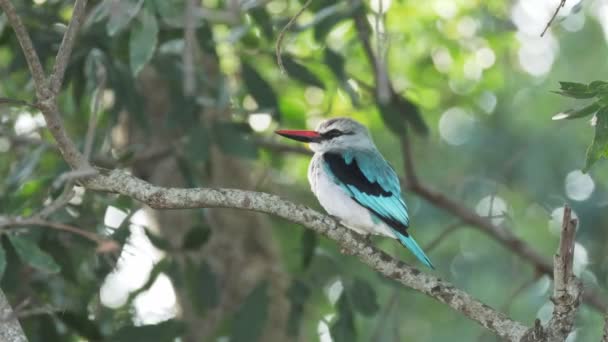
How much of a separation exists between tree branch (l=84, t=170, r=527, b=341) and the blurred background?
1.06ft

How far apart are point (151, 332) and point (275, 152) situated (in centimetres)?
230

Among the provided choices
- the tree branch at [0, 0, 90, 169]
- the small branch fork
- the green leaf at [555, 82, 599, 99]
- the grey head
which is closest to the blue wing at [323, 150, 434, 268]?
the grey head

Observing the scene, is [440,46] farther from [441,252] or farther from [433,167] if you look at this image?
[441,252]

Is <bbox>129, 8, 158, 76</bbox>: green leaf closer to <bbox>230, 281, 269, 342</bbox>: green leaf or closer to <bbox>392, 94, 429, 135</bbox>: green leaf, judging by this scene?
<bbox>230, 281, 269, 342</bbox>: green leaf

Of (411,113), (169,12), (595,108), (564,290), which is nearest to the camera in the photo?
(564,290)

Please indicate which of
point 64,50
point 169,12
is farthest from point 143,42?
point 64,50

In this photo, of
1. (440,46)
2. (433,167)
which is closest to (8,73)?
(440,46)

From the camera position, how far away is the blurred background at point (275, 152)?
212 inches

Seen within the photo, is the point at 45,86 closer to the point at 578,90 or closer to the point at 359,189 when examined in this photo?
the point at 578,90

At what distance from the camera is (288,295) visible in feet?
18.9

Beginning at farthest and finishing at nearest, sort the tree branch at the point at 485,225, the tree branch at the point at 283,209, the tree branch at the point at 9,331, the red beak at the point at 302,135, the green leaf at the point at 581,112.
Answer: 1. the tree branch at the point at 485,225
2. the red beak at the point at 302,135
3. the tree branch at the point at 283,209
4. the green leaf at the point at 581,112
5. the tree branch at the point at 9,331

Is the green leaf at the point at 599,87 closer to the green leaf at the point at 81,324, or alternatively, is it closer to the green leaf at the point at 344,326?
the green leaf at the point at 344,326

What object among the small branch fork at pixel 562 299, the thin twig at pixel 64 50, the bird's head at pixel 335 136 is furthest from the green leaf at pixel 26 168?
the small branch fork at pixel 562 299

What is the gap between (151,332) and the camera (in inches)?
203
